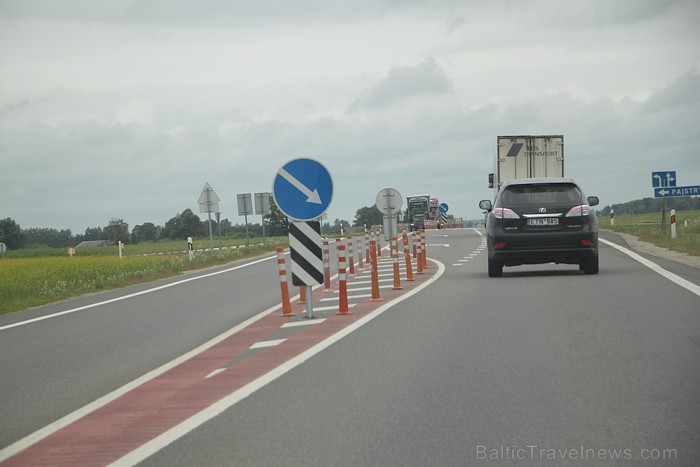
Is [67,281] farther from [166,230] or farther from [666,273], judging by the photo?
[166,230]

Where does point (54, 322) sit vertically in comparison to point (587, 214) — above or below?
below

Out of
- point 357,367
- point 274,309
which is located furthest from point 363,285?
point 357,367

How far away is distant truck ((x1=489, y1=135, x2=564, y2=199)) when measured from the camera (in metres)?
36.4

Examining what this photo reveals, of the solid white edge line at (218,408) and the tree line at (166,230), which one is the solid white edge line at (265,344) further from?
the tree line at (166,230)

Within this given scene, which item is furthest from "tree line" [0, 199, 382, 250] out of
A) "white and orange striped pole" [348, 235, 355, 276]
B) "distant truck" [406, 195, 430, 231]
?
"white and orange striped pole" [348, 235, 355, 276]

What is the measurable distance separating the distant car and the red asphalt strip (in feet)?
23.4

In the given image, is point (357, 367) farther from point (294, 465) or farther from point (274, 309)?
point (274, 309)

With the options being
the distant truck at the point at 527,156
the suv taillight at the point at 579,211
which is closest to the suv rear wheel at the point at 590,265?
the suv taillight at the point at 579,211

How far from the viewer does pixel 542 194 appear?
19719 millimetres

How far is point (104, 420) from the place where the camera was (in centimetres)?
738

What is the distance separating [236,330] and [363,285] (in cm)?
790

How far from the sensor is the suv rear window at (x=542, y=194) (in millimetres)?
19656

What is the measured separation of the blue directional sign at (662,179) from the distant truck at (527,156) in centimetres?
691

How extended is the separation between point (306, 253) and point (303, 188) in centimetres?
95
